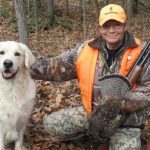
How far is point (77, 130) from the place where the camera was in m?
5.05

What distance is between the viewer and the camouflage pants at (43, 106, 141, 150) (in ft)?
15.6

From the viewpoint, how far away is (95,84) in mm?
4762

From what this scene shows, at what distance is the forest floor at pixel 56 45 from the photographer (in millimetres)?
5691

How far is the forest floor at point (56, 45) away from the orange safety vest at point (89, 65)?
35.8 inches

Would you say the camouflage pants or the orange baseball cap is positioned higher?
the orange baseball cap

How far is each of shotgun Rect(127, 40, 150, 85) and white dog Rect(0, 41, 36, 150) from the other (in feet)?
4.36

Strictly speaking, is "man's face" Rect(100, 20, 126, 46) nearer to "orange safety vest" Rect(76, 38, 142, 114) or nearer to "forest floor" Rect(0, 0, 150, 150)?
"orange safety vest" Rect(76, 38, 142, 114)

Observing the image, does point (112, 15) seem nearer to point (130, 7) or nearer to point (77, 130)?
point (77, 130)

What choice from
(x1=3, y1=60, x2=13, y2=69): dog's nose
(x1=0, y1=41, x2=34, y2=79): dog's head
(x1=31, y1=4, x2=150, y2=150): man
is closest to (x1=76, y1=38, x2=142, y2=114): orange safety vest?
(x1=31, y1=4, x2=150, y2=150): man

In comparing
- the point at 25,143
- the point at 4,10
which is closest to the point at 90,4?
the point at 4,10

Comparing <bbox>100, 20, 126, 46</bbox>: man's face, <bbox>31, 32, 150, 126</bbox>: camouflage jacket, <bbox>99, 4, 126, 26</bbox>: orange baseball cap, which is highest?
<bbox>99, 4, 126, 26</bbox>: orange baseball cap

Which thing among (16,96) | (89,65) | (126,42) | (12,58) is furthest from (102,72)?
(16,96)

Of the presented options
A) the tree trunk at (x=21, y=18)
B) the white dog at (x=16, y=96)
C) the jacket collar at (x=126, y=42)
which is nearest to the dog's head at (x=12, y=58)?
the white dog at (x=16, y=96)

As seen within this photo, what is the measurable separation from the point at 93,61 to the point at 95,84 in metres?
0.27
